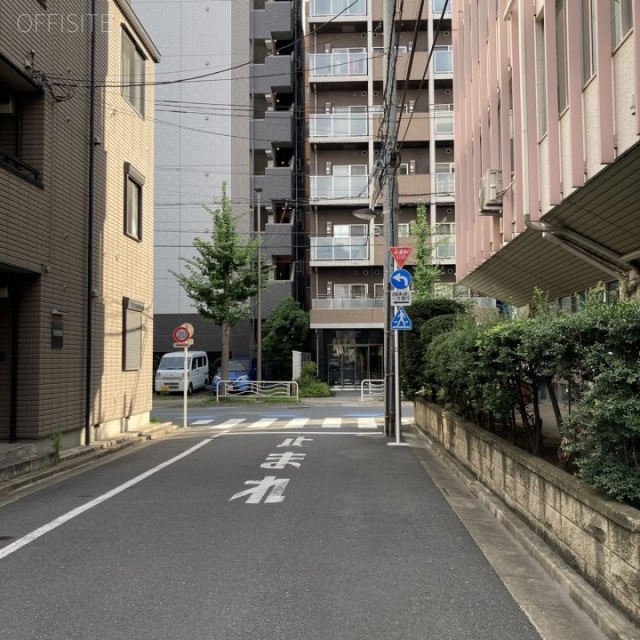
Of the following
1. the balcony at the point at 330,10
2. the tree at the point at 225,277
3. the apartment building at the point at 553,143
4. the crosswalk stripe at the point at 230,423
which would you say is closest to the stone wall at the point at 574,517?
the apartment building at the point at 553,143

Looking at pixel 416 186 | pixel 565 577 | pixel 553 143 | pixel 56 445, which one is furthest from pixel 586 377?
pixel 416 186

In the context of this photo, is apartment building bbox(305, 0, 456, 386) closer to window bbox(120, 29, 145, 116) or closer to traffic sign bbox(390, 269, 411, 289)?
window bbox(120, 29, 145, 116)

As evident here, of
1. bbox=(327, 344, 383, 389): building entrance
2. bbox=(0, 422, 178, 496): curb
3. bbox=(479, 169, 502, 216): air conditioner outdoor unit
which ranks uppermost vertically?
bbox=(479, 169, 502, 216): air conditioner outdoor unit

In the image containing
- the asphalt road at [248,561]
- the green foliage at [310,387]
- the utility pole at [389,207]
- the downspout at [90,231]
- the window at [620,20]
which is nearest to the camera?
the asphalt road at [248,561]

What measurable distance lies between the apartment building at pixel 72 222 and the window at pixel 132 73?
5 centimetres

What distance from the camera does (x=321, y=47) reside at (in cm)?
3609

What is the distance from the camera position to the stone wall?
3766 millimetres

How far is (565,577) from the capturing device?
178 inches

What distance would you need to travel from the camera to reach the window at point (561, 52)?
9.92 metres

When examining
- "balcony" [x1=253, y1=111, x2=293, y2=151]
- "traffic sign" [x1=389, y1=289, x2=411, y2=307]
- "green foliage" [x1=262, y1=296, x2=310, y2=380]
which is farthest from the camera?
"balcony" [x1=253, y1=111, x2=293, y2=151]

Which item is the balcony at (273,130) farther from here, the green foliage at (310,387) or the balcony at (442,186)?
the green foliage at (310,387)

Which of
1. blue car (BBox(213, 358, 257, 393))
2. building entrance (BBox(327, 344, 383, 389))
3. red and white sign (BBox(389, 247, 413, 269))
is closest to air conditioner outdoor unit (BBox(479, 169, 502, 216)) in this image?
red and white sign (BBox(389, 247, 413, 269))

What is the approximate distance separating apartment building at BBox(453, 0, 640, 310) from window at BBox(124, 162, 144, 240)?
8207 mm

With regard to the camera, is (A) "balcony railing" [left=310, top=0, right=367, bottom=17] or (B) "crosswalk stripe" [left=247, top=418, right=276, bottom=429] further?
(A) "balcony railing" [left=310, top=0, right=367, bottom=17]
